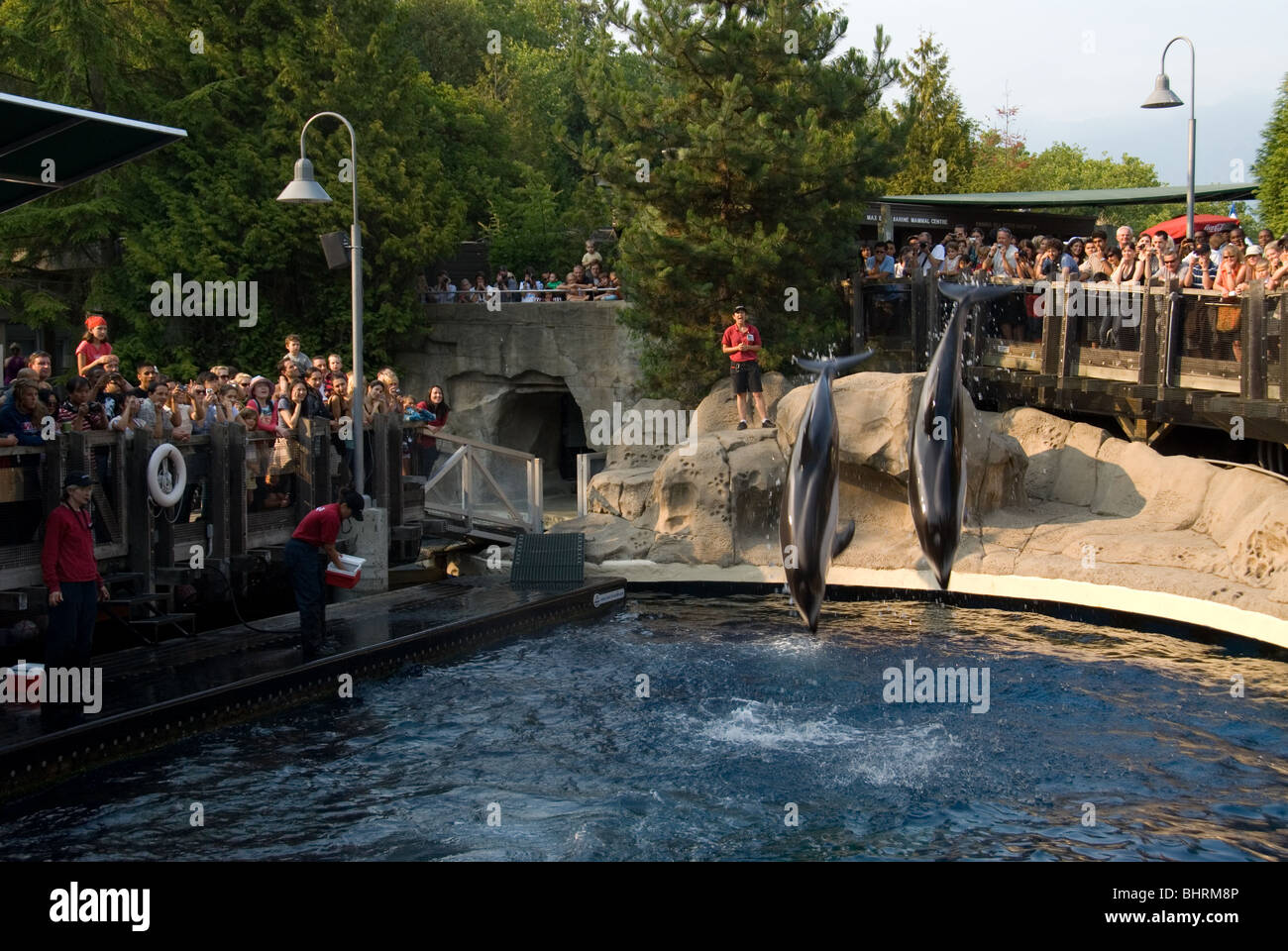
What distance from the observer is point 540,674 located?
13.8 meters

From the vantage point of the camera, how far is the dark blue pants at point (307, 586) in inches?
507

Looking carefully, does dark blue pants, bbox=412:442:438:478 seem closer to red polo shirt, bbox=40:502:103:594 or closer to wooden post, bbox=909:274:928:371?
wooden post, bbox=909:274:928:371

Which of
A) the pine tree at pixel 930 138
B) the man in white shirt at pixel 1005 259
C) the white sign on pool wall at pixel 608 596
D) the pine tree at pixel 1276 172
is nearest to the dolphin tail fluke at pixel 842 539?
the white sign on pool wall at pixel 608 596

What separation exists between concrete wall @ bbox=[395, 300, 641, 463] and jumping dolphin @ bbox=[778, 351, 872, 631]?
1511 centimetres

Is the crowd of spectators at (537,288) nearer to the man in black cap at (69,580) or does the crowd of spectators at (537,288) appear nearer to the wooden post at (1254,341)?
the wooden post at (1254,341)

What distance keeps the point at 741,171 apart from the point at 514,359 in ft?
27.4

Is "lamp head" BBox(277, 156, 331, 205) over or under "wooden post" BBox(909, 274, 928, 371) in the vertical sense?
over

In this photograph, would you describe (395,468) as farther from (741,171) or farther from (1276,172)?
(1276,172)

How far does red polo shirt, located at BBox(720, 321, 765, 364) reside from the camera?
19938 mm

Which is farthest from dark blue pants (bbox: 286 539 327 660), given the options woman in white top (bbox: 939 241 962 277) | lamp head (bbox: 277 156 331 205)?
woman in white top (bbox: 939 241 962 277)

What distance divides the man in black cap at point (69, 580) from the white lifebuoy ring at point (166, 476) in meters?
1.73

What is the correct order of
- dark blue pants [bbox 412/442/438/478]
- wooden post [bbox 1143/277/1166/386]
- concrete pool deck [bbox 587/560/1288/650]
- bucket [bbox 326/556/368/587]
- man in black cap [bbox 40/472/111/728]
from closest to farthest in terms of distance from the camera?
man in black cap [bbox 40/472/111/728] → bucket [bbox 326/556/368/587] → concrete pool deck [bbox 587/560/1288/650] → wooden post [bbox 1143/277/1166/386] → dark blue pants [bbox 412/442/438/478]

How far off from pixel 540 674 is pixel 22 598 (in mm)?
4894
